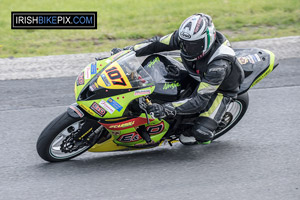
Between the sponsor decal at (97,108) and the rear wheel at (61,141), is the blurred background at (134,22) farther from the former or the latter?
the sponsor decal at (97,108)

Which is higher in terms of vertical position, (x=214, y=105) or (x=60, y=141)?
(x=214, y=105)

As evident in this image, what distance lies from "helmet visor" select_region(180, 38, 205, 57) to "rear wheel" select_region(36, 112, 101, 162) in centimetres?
121

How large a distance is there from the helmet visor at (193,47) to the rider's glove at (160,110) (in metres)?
0.56

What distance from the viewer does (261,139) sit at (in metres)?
5.84

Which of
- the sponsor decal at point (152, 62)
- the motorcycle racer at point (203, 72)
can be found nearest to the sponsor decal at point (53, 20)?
the sponsor decal at point (152, 62)

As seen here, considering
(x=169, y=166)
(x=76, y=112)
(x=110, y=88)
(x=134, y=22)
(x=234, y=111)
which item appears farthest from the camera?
(x=134, y=22)

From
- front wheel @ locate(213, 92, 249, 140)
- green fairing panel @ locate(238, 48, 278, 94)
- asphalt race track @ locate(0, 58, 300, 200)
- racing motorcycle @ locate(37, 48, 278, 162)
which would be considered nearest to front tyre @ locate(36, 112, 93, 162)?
racing motorcycle @ locate(37, 48, 278, 162)

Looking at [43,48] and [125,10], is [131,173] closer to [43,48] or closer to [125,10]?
[43,48]

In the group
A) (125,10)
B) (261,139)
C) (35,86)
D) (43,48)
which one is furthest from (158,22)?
(261,139)

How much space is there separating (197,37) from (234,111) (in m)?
1.31

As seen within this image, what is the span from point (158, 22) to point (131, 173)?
6.54 meters

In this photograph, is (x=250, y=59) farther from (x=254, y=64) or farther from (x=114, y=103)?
(x=114, y=103)

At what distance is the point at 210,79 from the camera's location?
4.86 m

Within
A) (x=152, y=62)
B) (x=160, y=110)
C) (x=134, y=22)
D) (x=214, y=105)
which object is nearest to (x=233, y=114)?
(x=214, y=105)
